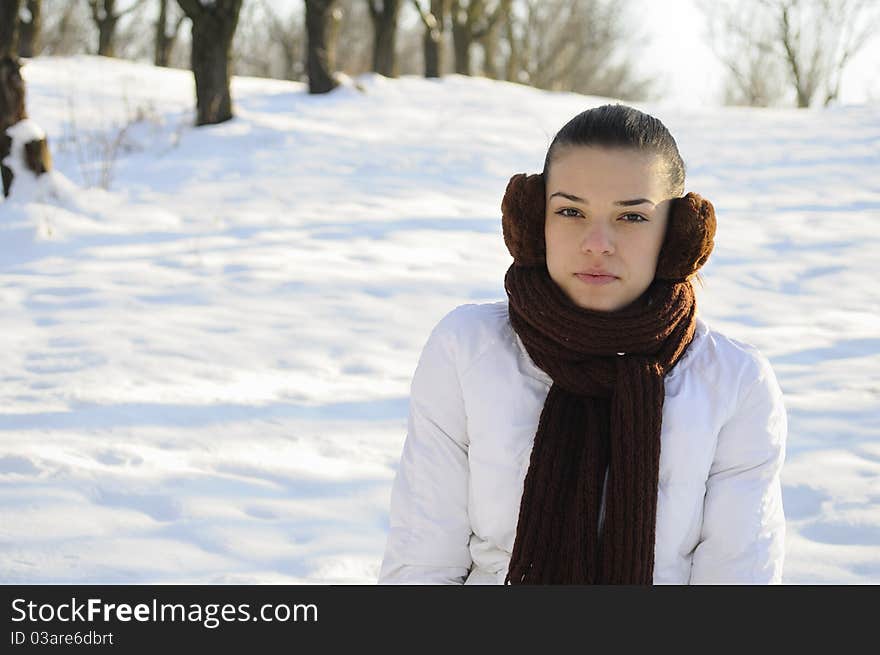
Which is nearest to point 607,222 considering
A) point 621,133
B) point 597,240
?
point 597,240

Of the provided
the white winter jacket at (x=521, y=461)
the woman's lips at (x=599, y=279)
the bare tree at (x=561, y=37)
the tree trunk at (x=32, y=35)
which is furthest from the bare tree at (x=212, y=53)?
the bare tree at (x=561, y=37)

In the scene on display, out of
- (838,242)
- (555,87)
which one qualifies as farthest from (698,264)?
(555,87)

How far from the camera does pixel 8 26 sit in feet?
22.1

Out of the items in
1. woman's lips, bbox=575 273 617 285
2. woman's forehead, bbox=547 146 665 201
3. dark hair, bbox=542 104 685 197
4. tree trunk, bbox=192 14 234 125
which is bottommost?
woman's lips, bbox=575 273 617 285

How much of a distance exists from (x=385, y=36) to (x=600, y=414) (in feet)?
49.4

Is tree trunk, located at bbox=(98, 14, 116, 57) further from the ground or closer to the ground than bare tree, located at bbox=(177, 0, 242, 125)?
further from the ground

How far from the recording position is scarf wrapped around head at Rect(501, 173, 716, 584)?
1748 millimetres

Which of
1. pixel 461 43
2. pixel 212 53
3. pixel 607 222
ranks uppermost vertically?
pixel 461 43

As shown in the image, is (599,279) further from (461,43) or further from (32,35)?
(461,43)

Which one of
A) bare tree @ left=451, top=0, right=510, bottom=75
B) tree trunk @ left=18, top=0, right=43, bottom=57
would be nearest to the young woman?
tree trunk @ left=18, top=0, right=43, bottom=57

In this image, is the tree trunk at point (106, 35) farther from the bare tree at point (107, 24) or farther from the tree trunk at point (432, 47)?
the tree trunk at point (432, 47)

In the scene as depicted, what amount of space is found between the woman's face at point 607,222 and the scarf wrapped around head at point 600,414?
29mm

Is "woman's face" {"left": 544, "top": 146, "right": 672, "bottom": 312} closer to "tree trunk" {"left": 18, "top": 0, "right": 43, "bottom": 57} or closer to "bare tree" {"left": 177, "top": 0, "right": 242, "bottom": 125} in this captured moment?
"bare tree" {"left": 177, "top": 0, "right": 242, "bottom": 125}

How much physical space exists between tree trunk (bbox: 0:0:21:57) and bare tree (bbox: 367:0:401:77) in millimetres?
9258
